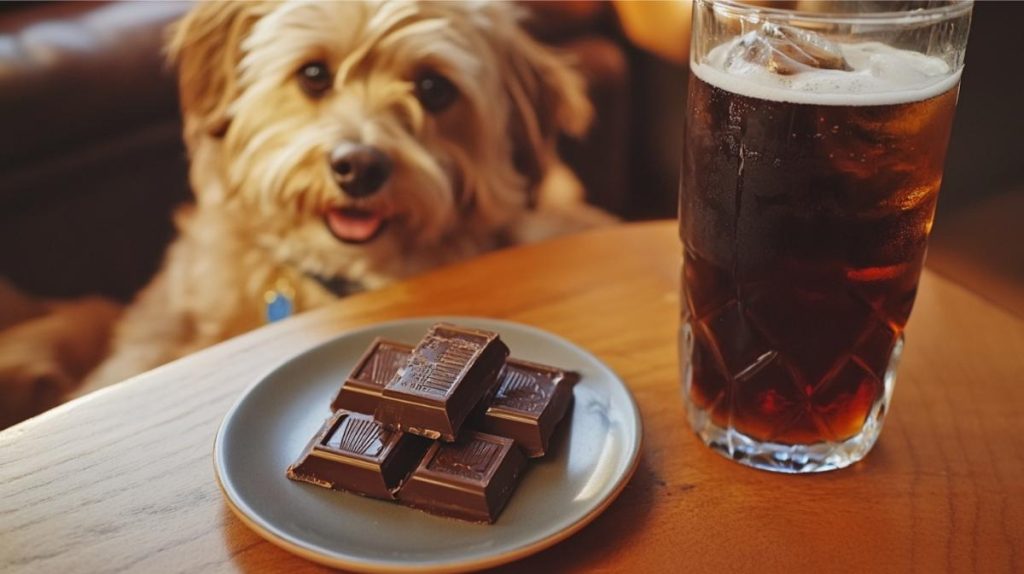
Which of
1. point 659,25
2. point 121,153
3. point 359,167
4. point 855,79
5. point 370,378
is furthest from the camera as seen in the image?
point 659,25

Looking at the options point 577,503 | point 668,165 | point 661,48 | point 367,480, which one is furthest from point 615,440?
point 668,165

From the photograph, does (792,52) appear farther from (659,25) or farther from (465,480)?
(659,25)

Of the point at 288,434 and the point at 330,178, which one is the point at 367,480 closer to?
the point at 288,434

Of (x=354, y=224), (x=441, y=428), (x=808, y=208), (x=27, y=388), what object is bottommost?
(x=27, y=388)

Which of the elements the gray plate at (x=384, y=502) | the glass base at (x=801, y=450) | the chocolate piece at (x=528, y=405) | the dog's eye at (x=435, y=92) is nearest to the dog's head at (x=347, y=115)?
the dog's eye at (x=435, y=92)

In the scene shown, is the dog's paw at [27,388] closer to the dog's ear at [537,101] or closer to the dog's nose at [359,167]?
the dog's nose at [359,167]

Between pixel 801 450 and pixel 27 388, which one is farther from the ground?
pixel 801 450

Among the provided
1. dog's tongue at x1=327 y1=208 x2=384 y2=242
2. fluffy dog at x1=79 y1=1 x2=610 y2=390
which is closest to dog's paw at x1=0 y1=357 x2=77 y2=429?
fluffy dog at x1=79 y1=1 x2=610 y2=390

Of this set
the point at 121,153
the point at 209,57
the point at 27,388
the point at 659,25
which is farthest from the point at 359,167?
the point at 659,25
